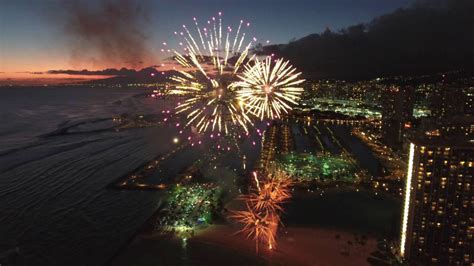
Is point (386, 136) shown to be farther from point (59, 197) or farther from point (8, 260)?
point (8, 260)

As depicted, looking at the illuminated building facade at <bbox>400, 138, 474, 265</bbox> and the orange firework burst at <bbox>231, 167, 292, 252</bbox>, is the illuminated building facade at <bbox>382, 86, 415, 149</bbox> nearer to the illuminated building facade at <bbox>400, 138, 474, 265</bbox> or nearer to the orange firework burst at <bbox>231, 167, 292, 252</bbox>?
the orange firework burst at <bbox>231, 167, 292, 252</bbox>

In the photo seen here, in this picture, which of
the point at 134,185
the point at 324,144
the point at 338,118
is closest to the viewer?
the point at 134,185

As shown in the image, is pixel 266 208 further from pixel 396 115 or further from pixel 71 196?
pixel 396 115

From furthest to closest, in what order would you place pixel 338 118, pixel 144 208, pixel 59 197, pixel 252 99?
pixel 338 118, pixel 59 197, pixel 144 208, pixel 252 99

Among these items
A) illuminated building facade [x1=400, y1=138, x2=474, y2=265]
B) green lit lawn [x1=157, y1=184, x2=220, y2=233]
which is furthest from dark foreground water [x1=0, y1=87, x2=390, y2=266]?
illuminated building facade [x1=400, y1=138, x2=474, y2=265]

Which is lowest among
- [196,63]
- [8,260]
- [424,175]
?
[8,260]

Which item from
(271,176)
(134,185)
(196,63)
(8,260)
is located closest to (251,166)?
(271,176)

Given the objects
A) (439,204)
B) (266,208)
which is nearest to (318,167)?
(266,208)
